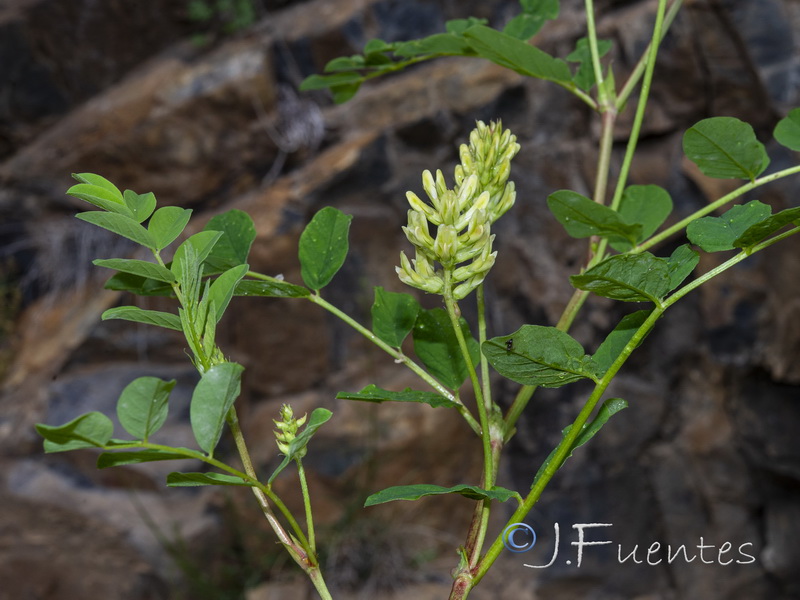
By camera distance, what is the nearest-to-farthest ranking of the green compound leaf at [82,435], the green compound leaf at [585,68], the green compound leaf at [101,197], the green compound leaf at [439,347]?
the green compound leaf at [82,435], the green compound leaf at [101,197], the green compound leaf at [439,347], the green compound leaf at [585,68]

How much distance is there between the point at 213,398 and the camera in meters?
0.36

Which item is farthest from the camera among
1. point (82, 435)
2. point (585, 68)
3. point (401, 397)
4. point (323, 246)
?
point (585, 68)

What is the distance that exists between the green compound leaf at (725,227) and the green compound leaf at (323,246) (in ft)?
0.77

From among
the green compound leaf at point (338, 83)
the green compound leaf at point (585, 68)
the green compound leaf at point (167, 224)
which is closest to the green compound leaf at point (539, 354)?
the green compound leaf at point (167, 224)

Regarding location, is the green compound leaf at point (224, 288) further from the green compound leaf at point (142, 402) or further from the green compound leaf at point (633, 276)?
the green compound leaf at point (633, 276)

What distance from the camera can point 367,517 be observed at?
278 centimetres

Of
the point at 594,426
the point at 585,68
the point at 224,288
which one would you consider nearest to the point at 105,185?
the point at 224,288

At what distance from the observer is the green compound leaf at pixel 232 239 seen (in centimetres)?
55

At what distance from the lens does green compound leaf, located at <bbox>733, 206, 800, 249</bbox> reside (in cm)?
39

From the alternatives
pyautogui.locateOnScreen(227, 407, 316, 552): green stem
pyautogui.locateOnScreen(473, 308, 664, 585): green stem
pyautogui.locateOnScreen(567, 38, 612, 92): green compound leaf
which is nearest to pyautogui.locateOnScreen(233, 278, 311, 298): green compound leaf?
pyautogui.locateOnScreen(227, 407, 316, 552): green stem

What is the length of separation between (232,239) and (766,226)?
0.36 metres

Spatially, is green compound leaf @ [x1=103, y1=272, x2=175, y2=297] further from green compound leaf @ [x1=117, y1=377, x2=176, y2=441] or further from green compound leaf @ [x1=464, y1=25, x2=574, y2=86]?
green compound leaf @ [x1=464, y1=25, x2=574, y2=86]

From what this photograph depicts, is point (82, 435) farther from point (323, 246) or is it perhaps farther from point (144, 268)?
point (323, 246)

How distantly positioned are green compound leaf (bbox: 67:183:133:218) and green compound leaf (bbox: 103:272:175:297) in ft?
0.17
